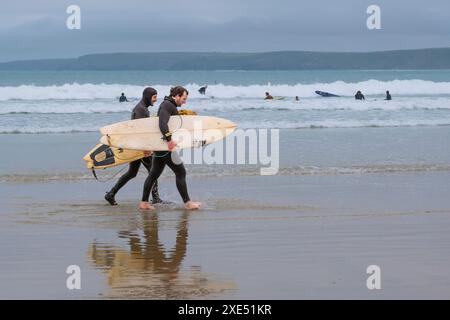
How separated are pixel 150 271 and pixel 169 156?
12.1 ft

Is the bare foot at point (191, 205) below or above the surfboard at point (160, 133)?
below

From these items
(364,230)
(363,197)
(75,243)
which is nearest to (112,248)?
(75,243)

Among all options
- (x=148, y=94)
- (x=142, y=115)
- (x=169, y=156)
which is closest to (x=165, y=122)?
(x=169, y=156)

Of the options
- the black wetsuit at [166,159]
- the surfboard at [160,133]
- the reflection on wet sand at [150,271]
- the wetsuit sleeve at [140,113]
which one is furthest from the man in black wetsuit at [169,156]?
the reflection on wet sand at [150,271]

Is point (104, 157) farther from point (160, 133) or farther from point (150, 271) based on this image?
point (150, 271)

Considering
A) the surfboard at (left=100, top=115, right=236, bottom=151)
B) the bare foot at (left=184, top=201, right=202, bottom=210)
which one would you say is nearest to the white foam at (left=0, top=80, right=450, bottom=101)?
the surfboard at (left=100, top=115, right=236, bottom=151)

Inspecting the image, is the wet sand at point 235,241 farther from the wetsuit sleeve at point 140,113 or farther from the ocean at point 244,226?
the wetsuit sleeve at point 140,113

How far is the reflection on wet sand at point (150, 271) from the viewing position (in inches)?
278

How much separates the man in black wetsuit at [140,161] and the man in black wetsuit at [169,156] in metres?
0.32

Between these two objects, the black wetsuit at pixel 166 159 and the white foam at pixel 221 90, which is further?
the white foam at pixel 221 90

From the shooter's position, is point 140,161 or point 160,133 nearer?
point 160,133

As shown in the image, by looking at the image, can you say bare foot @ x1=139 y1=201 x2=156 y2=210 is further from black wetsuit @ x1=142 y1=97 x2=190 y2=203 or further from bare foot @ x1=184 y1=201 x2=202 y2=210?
bare foot @ x1=184 y1=201 x2=202 y2=210

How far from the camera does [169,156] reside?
1138cm
